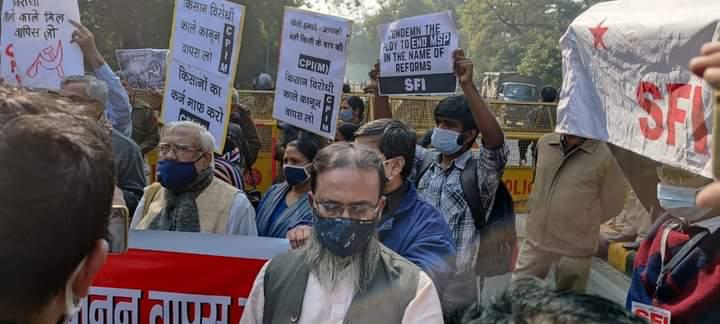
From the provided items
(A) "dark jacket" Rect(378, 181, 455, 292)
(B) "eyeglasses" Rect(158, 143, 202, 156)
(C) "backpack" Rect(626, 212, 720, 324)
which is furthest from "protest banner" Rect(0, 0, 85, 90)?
(C) "backpack" Rect(626, 212, 720, 324)

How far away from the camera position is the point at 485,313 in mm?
1660

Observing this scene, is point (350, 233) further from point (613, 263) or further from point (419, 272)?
point (613, 263)

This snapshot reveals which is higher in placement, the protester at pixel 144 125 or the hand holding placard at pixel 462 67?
the hand holding placard at pixel 462 67

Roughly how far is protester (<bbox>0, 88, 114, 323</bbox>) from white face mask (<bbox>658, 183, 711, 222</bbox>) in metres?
2.46

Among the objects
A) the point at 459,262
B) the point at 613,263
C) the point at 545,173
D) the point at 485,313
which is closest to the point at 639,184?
the point at 459,262

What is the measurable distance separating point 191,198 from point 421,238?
1358mm

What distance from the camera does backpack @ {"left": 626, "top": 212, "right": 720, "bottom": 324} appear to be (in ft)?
10.1

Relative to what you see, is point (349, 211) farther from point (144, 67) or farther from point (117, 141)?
point (144, 67)

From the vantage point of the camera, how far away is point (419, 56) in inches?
200

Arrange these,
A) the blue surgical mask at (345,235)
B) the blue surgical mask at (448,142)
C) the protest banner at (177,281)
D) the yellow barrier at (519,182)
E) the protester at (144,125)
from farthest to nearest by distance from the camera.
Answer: the yellow barrier at (519,182), the protester at (144,125), the blue surgical mask at (448,142), the protest banner at (177,281), the blue surgical mask at (345,235)

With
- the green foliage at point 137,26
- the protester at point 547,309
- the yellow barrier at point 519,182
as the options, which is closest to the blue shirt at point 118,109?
the protester at point 547,309

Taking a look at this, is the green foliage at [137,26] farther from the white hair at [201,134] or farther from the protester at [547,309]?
the protester at [547,309]

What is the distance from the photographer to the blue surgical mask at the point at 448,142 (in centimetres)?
443

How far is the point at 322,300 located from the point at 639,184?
82.3 inches
